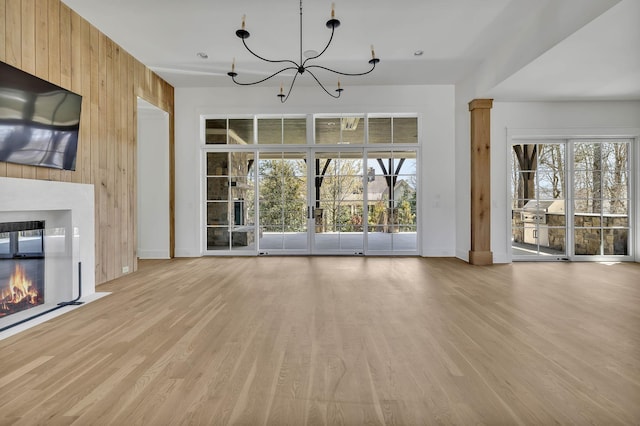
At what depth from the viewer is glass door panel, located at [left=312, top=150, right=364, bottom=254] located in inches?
241

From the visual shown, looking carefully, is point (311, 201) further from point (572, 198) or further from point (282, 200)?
point (572, 198)

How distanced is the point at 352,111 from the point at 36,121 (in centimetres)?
455

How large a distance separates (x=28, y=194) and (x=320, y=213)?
4194 mm

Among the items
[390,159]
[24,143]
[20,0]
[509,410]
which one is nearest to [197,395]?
[509,410]

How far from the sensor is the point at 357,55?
4684 millimetres

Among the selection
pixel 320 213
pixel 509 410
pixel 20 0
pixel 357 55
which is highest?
pixel 357 55

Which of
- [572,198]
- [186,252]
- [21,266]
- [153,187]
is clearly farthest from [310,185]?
[572,198]

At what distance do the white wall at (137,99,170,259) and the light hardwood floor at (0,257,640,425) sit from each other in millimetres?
2259

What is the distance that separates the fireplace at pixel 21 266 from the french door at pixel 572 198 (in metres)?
6.49

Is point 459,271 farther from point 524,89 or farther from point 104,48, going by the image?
point 104,48

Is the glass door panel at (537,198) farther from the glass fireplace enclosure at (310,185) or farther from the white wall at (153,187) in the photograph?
the white wall at (153,187)

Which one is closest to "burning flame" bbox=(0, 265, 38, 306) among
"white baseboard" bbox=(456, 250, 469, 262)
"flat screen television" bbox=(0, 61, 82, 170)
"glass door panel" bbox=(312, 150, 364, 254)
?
"flat screen television" bbox=(0, 61, 82, 170)

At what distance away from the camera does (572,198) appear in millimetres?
5516

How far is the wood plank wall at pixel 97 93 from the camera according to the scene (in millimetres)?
3002
